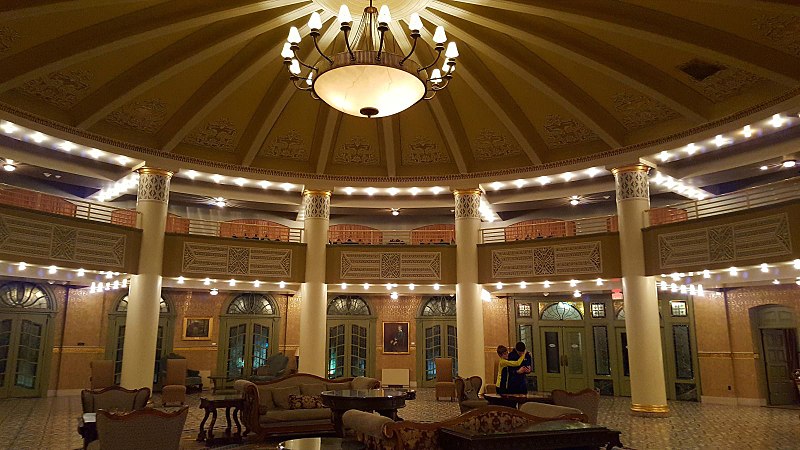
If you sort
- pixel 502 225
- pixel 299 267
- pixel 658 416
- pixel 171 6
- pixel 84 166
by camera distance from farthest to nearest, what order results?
pixel 502 225 → pixel 299 267 → pixel 84 166 → pixel 658 416 → pixel 171 6

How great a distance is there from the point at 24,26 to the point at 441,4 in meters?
6.76

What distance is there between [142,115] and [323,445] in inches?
399

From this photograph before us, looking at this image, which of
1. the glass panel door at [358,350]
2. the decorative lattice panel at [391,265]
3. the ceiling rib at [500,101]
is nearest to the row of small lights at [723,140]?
the ceiling rib at [500,101]

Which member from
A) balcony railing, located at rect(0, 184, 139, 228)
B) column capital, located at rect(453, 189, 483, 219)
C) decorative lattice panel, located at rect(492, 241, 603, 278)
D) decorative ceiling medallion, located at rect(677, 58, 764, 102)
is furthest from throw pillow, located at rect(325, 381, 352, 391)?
decorative ceiling medallion, located at rect(677, 58, 764, 102)

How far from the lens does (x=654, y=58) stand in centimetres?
1070

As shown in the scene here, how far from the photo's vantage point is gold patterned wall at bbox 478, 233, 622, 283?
13320 millimetres

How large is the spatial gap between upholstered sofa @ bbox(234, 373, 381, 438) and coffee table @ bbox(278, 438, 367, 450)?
12.9 feet

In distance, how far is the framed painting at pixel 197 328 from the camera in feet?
58.6

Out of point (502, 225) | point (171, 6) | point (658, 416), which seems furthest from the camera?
point (502, 225)

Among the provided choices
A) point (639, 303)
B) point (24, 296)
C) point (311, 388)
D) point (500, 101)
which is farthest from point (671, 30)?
point (24, 296)

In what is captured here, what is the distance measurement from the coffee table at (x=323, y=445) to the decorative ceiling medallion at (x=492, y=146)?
33.3ft

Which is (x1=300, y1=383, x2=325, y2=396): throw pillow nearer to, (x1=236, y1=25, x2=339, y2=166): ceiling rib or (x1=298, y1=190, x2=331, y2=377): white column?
(x1=298, y1=190, x2=331, y2=377): white column

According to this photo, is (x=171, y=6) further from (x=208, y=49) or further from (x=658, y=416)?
(x=658, y=416)

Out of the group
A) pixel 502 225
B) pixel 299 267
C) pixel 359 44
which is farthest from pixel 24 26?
pixel 502 225
